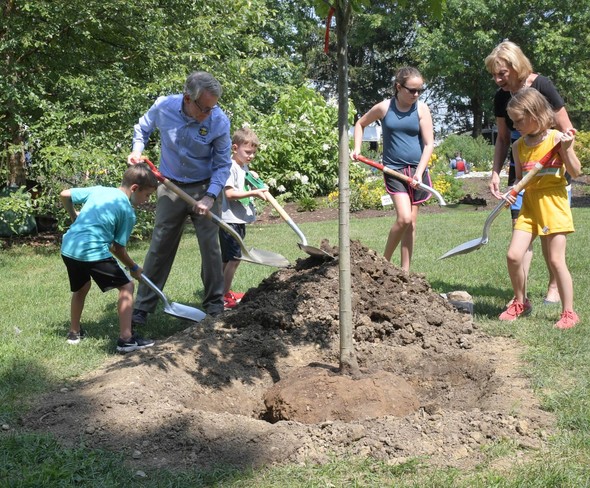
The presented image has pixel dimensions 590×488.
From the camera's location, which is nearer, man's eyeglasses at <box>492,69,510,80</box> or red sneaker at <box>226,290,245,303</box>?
man's eyeglasses at <box>492,69,510,80</box>

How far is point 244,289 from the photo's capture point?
7.23 metres

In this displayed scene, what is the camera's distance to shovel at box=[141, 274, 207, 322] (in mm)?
5219

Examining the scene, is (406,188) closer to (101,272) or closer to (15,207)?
(101,272)

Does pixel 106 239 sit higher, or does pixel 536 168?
pixel 536 168

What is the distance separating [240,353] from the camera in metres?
4.64

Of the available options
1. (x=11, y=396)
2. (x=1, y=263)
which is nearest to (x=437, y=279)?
(x=11, y=396)

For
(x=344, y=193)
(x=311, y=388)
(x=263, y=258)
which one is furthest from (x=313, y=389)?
(x=263, y=258)

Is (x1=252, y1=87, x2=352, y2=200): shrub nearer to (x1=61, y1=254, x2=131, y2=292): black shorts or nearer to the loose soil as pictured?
the loose soil

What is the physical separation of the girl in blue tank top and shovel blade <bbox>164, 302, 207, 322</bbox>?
1802mm

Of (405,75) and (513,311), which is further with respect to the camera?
(405,75)

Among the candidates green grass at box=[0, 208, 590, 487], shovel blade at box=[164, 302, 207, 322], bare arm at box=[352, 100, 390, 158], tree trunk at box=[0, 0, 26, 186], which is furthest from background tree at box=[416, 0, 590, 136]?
shovel blade at box=[164, 302, 207, 322]

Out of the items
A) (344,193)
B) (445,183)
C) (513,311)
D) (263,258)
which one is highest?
(344,193)

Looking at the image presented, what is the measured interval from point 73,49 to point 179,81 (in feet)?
5.75

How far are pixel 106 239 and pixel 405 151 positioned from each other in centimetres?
265
